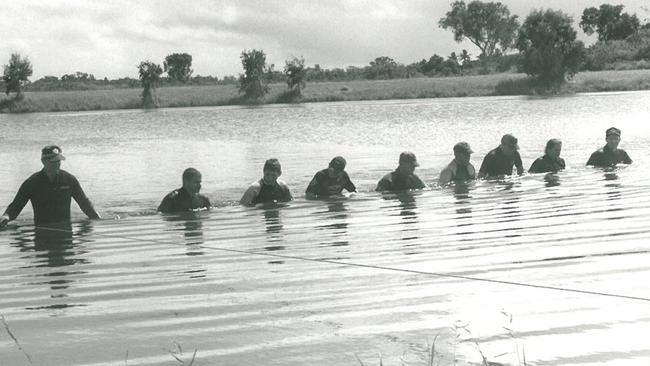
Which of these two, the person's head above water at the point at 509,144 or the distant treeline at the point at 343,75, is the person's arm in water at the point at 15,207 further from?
the distant treeline at the point at 343,75

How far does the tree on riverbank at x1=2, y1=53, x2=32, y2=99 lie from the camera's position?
75.7 metres

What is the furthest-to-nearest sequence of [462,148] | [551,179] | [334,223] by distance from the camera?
1. [551,179]
2. [462,148]
3. [334,223]

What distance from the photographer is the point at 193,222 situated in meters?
13.2

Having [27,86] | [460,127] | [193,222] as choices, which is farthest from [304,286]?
[27,86]

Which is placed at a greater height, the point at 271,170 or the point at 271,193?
the point at 271,170

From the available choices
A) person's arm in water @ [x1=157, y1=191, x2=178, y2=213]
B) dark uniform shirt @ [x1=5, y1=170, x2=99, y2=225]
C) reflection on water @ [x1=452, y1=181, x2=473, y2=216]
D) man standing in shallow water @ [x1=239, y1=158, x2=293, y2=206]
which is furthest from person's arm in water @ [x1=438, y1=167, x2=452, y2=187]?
dark uniform shirt @ [x1=5, y1=170, x2=99, y2=225]

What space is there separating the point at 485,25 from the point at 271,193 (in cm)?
11908

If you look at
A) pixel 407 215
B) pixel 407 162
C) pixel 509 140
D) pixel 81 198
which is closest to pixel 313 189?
pixel 407 162

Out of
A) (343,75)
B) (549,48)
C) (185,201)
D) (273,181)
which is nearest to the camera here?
(185,201)

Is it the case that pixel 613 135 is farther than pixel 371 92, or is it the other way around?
pixel 371 92

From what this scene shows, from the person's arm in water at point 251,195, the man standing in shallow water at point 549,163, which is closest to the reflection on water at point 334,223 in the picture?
the person's arm in water at point 251,195

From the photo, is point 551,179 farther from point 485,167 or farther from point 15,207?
point 15,207

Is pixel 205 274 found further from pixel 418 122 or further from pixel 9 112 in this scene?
pixel 9 112

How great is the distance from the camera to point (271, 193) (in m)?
15.0
